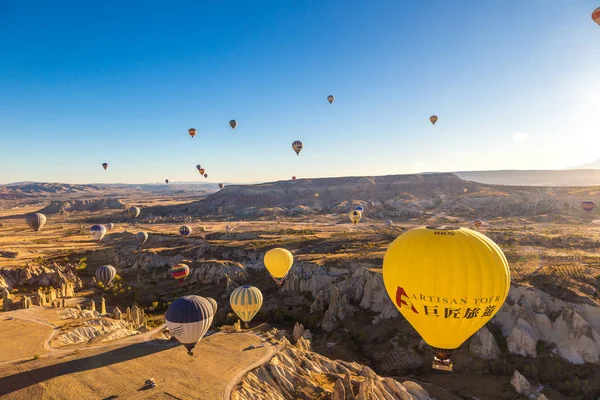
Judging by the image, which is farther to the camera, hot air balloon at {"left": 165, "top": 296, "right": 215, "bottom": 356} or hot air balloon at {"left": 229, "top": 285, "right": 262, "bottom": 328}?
hot air balloon at {"left": 229, "top": 285, "right": 262, "bottom": 328}

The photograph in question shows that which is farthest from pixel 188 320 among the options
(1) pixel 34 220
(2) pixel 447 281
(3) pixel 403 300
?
(1) pixel 34 220

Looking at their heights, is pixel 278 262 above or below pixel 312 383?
above

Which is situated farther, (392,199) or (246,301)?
(392,199)

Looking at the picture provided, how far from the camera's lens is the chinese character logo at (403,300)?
18625 mm

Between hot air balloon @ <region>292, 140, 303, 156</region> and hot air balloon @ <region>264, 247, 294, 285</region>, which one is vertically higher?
hot air balloon @ <region>292, 140, 303, 156</region>

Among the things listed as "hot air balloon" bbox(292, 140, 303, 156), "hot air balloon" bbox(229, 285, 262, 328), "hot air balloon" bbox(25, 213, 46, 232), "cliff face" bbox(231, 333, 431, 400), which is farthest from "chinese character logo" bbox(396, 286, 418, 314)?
"hot air balloon" bbox(25, 213, 46, 232)

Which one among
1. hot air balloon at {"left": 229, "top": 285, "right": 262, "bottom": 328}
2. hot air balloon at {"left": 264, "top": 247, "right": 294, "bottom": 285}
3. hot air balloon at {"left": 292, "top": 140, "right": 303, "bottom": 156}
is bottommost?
hot air balloon at {"left": 229, "top": 285, "right": 262, "bottom": 328}

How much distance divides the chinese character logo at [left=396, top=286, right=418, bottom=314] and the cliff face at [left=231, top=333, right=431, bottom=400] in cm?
686

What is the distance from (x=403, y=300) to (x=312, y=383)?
986cm

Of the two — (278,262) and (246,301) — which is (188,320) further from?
(278,262)

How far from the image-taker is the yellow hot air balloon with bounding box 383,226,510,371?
17219 mm

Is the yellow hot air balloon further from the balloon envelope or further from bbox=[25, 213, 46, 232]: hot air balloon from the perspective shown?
bbox=[25, 213, 46, 232]: hot air balloon

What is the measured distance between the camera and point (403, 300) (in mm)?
18875

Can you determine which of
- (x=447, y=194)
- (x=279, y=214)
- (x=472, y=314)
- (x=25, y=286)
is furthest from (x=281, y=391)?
(x=447, y=194)
